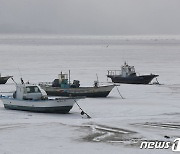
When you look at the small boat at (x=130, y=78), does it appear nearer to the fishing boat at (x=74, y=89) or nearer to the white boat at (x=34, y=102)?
the fishing boat at (x=74, y=89)

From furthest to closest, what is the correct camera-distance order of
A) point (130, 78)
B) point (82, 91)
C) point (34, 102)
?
point (130, 78)
point (82, 91)
point (34, 102)

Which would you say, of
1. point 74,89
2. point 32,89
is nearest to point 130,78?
point 74,89

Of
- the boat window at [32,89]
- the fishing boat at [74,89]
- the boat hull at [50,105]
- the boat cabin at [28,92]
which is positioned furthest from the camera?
the fishing boat at [74,89]

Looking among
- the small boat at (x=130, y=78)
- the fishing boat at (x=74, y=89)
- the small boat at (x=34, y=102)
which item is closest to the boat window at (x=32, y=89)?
the small boat at (x=34, y=102)

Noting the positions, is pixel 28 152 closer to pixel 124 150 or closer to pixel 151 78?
pixel 124 150

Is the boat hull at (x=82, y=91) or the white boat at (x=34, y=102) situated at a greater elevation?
the boat hull at (x=82, y=91)

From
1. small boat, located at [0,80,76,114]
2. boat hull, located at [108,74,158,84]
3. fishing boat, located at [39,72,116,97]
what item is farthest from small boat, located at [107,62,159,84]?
small boat, located at [0,80,76,114]

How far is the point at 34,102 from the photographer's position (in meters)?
29.0

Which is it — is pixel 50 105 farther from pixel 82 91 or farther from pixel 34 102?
pixel 82 91

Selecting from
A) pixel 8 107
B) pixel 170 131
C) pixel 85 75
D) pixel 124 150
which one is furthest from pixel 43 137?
pixel 85 75

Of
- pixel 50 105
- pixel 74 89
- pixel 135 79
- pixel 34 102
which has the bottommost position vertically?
pixel 50 105

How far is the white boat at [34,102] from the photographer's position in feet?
94.1

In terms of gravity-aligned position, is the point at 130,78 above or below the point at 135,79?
above

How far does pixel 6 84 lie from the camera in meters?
46.0
